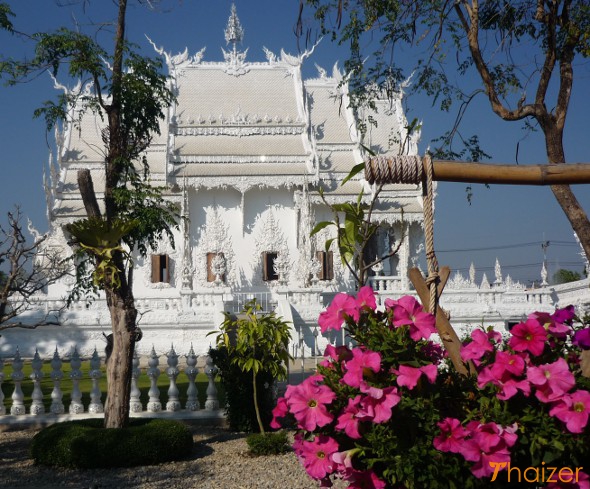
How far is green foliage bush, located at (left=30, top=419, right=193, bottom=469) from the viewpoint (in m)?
6.15

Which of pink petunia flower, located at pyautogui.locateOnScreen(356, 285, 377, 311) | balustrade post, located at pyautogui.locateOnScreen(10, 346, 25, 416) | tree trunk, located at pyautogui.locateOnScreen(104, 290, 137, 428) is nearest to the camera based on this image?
pink petunia flower, located at pyautogui.locateOnScreen(356, 285, 377, 311)

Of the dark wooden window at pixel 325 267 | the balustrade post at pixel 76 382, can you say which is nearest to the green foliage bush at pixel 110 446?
the balustrade post at pixel 76 382

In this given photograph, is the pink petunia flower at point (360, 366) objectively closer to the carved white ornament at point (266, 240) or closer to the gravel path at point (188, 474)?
the gravel path at point (188, 474)

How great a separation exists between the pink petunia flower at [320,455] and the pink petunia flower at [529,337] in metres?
0.73

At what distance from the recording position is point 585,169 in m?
2.56

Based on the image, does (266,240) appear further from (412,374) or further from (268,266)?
(412,374)

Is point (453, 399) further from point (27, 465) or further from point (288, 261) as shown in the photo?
point (288, 261)

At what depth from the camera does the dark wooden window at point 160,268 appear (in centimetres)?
2152

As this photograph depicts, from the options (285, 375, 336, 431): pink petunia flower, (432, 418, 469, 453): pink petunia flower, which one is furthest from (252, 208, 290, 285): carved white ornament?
(432, 418, 469, 453): pink petunia flower

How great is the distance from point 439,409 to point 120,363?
4668mm

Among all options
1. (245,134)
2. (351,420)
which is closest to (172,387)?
(351,420)

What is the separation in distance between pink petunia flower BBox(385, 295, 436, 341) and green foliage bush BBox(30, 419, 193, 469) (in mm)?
4375

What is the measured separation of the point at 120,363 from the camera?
6613 millimetres

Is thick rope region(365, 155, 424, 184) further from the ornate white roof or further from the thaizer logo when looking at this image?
the ornate white roof
